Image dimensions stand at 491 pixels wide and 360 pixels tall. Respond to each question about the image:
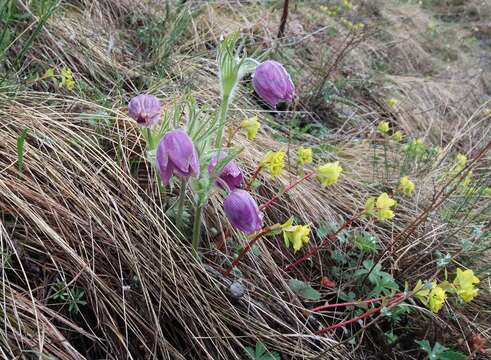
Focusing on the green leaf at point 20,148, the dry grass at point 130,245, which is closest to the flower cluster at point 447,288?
the dry grass at point 130,245

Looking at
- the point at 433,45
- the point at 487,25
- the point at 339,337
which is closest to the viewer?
the point at 339,337

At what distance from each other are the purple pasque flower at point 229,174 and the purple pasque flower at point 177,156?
0.08 meters

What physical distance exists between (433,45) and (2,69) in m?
3.77

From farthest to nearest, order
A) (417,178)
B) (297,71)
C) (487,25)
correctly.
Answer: (487,25), (297,71), (417,178)

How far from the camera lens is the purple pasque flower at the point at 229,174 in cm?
96

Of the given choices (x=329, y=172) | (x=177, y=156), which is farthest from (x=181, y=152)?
(x=329, y=172)

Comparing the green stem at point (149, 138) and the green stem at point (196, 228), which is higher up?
the green stem at point (149, 138)

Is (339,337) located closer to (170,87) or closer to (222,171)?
(222,171)

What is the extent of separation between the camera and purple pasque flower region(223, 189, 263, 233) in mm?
926

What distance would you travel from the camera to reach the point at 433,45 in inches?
165

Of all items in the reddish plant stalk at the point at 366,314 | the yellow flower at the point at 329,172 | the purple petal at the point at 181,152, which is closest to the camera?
the purple petal at the point at 181,152

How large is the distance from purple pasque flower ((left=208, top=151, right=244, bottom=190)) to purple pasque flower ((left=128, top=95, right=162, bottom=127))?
15 cm

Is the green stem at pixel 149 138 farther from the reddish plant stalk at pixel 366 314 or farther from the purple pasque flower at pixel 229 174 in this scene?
the reddish plant stalk at pixel 366 314

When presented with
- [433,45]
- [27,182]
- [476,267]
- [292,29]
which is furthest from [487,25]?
[27,182]
